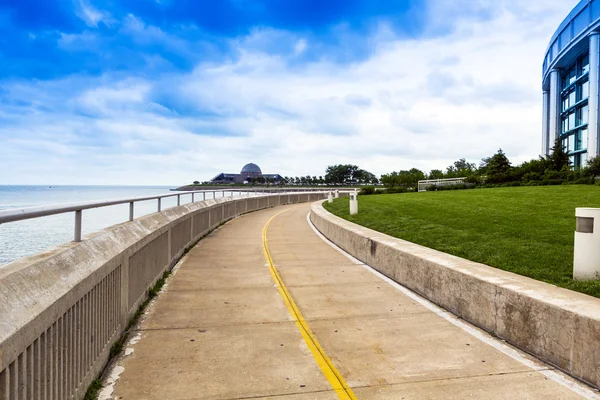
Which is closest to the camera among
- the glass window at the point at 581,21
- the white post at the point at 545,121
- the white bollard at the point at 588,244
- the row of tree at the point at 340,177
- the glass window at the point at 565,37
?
the white bollard at the point at 588,244

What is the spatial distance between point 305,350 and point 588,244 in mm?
4063

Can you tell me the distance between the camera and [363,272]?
10.2m

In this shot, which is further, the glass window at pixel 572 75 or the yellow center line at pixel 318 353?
the glass window at pixel 572 75

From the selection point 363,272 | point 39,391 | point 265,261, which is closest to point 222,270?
point 265,261

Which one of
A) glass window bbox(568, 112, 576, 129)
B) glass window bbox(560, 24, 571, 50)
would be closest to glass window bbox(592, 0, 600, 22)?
glass window bbox(560, 24, 571, 50)

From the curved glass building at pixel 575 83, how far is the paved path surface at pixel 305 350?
55.0m

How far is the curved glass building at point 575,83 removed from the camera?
52438mm

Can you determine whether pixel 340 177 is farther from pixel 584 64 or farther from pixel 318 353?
pixel 318 353

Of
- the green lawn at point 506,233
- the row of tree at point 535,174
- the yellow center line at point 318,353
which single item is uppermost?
the row of tree at point 535,174

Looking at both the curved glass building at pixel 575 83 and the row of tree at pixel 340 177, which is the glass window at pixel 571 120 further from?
the row of tree at pixel 340 177

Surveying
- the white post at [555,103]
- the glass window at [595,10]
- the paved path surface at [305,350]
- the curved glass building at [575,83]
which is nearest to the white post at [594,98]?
the curved glass building at [575,83]

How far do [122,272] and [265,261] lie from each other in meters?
6.09

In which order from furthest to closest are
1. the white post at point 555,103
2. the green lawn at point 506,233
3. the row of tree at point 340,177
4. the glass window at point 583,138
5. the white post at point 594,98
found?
the row of tree at point 340,177 < the white post at point 555,103 < the glass window at point 583,138 < the white post at point 594,98 < the green lawn at point 506,233

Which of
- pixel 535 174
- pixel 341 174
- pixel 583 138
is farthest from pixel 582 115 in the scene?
pixel 341 174
